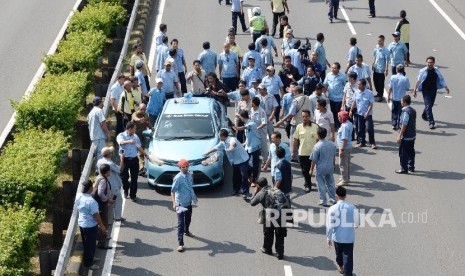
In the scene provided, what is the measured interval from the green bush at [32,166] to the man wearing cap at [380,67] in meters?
9.12

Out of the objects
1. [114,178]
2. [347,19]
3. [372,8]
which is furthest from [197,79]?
[372,8]

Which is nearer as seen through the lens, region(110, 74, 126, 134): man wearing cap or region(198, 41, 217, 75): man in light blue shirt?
region(110, 74, 126, 134): man wearing cap

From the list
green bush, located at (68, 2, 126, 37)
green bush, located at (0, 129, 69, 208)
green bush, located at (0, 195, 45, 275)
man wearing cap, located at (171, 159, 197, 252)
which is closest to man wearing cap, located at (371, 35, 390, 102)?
green bush, located at (68, 2, 126, 37)

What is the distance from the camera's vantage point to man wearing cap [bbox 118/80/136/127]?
23.5 m

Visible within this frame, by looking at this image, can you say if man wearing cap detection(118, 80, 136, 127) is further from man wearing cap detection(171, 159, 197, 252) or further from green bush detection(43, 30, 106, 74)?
man wearing cap detection(171, 159, 197, 252)

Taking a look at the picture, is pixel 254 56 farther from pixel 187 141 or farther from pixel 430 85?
pixel 187 141

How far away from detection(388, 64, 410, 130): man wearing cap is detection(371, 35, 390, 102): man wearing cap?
1950 millimetres

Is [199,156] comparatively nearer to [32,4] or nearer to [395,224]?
[395,224]

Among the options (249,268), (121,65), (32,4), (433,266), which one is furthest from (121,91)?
(32,4)

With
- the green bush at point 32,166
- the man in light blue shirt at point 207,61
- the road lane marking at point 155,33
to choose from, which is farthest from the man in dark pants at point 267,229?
the road lane marking at point 155,33

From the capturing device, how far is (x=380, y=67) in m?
27.1

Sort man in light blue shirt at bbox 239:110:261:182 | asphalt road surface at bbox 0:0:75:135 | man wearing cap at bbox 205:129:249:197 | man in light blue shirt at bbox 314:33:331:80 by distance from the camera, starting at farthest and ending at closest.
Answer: asphalt road surface at bbox 0:0:75:135 < man in light blue shirt at bbox 314:33:331:80 < man in light blue shirt at bbox 239:110:261:182 < man wearing cap at bbox 205:129:249:197

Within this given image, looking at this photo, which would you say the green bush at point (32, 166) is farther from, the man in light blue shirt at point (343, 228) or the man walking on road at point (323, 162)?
the man in light blue shirt at point (343, 228)

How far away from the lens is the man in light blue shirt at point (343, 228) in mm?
17125
